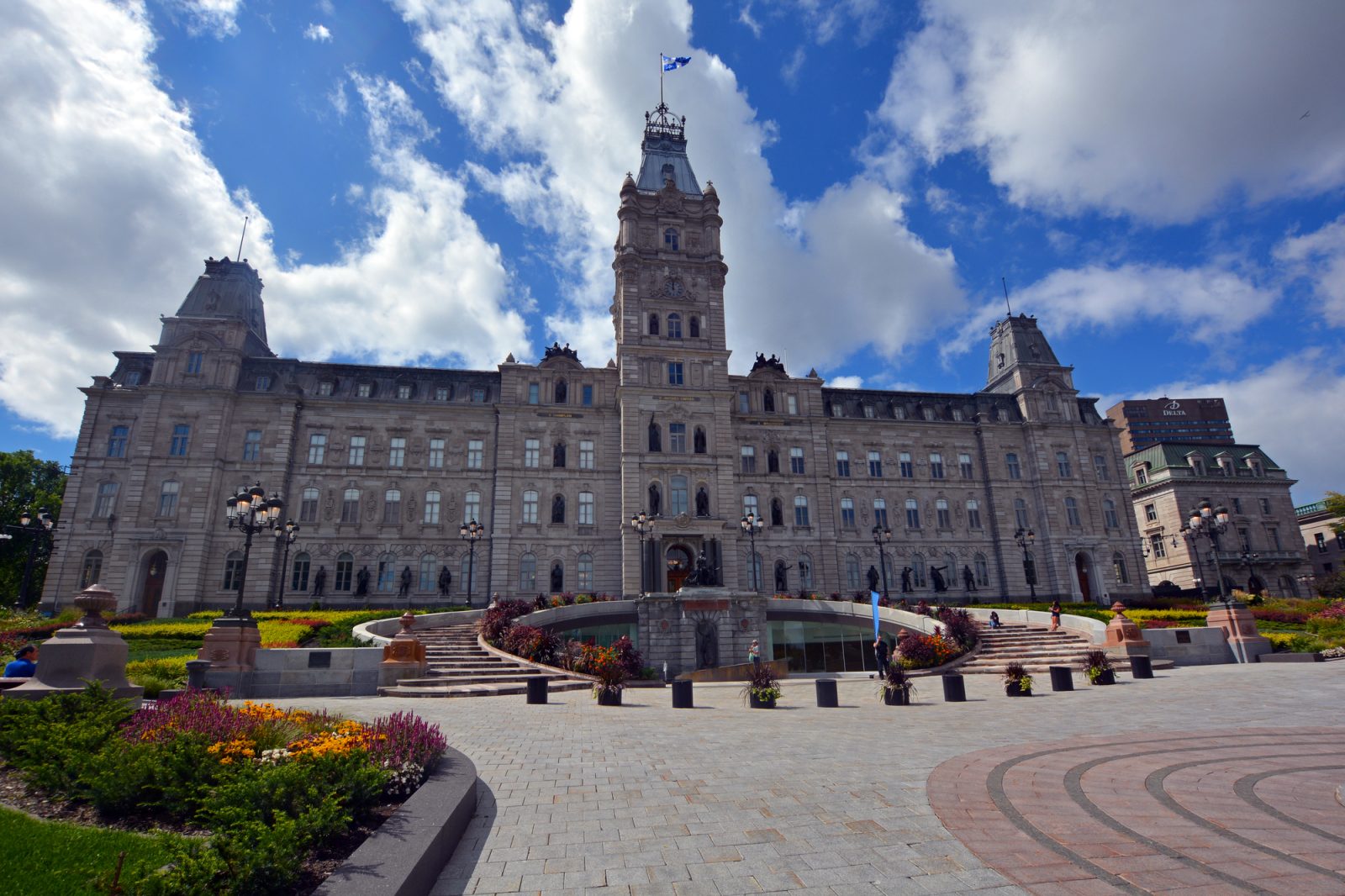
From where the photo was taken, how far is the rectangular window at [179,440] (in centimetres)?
4204

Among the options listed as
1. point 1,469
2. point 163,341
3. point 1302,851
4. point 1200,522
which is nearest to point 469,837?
point 1302,851

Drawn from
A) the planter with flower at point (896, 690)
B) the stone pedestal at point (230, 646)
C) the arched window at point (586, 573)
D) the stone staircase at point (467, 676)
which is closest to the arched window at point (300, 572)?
the arched window at point (586, 573)

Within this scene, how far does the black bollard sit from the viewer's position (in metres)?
18.4

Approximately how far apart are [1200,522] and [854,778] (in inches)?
1053

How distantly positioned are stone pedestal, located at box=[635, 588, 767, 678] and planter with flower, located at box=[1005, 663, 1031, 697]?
49.2 ft

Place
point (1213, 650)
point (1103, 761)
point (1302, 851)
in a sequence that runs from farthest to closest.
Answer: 1. point (1213, 650)
2. point (1103, 761)
3. point (1302, 851)

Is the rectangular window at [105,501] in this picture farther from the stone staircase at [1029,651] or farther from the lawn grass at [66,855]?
the stone staircase at [1029,651]

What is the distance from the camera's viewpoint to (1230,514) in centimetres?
5922

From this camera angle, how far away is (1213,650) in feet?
83.5

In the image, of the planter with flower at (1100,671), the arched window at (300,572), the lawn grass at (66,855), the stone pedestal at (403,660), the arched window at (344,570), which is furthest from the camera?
the arched window at (344,570)

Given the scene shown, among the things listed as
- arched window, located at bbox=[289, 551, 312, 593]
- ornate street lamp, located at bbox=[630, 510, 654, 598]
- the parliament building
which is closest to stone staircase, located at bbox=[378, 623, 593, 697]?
ornate street lamp, located at bbox=[630, 510, 654, 598]

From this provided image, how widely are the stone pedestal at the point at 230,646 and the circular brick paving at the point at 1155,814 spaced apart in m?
18.9

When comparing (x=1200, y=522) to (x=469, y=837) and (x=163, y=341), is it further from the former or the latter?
(x=163, y=341)

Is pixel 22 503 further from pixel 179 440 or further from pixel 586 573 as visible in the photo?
pixel 586 573
